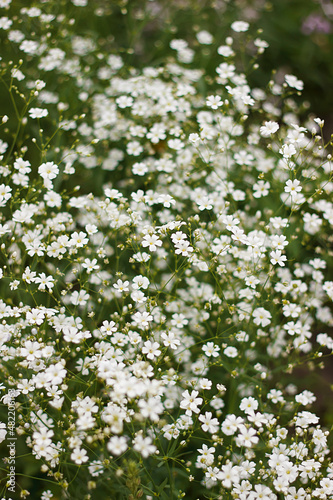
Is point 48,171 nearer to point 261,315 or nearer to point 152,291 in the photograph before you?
point 152,291

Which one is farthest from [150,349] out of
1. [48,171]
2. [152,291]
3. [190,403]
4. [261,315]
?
[48,171]

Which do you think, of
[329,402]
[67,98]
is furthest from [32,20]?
[329,402]

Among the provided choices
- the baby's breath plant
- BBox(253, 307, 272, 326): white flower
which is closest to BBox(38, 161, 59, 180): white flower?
the baby's breath plant

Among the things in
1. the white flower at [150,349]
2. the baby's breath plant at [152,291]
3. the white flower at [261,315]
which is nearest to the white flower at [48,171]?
the baby's breath plant at [152,291]

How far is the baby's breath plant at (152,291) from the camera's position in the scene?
9.33ft

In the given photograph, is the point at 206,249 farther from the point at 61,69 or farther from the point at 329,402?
the point at 61,69

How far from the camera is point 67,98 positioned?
467cm

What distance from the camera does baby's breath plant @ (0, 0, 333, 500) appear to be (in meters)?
2.84

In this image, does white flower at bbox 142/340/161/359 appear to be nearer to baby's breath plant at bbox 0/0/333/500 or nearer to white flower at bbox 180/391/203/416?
baby's breath plant at bbox 0/0/333/500

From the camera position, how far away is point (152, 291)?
11.5ft

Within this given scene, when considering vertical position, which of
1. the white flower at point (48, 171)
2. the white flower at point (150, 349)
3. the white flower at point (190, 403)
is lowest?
the white flower at point (190, 403)

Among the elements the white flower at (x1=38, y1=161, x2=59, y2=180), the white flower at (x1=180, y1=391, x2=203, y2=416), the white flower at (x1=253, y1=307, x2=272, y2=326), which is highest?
the white flower at (x1=38, y1=161, x2=59, y2=180)

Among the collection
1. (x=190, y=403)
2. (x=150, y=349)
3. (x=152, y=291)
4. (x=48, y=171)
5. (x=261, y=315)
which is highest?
(x=48, y=171)

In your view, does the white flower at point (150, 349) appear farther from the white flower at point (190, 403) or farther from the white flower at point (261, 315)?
the white flower at point (261, 315)
